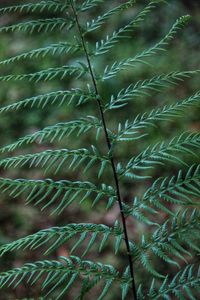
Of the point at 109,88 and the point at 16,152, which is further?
the point at 109,88

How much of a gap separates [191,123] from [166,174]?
1.67 ft

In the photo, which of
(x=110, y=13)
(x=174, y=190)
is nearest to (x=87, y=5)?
(x=110, y=13)

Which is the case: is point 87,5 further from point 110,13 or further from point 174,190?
point 174,190

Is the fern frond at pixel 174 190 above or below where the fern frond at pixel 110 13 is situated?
below

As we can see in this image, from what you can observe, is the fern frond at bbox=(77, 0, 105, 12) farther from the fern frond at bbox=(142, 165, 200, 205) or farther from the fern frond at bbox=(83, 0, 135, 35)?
the fern frond at bbox=(142, 165, 200, 205)

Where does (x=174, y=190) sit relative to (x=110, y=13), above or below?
below

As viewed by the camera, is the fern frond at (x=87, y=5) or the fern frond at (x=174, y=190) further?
the fern frond at (x=87, y=5)

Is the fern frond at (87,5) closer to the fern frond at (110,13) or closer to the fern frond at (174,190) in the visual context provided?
the fern frond at (110,13)

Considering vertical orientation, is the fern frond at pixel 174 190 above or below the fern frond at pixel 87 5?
below

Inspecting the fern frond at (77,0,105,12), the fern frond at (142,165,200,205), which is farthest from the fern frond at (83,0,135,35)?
the fern frond at (142,165,200,205)

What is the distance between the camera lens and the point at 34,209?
299 cm

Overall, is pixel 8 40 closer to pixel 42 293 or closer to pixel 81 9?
pixel 42 293

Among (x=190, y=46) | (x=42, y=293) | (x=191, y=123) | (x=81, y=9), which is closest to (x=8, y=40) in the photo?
(x=190, y=46)

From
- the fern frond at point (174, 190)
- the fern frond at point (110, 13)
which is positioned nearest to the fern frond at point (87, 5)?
the fern frond at point (110, 13)
